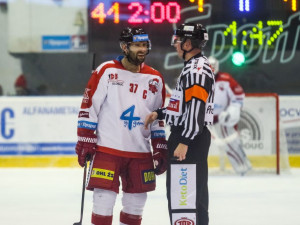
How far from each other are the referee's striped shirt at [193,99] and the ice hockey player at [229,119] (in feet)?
12.7

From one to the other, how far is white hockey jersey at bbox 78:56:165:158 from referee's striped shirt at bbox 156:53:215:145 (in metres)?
0.23

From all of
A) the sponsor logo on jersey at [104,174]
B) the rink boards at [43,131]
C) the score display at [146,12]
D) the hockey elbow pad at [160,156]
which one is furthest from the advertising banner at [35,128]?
the sponsor logo on jersey at [104,174]

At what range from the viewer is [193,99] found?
364cm

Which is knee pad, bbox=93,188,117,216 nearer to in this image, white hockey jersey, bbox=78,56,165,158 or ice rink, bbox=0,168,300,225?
white hockey jersey, bbox=78,56,165,158

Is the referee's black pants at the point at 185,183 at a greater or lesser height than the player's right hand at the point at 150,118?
lesser

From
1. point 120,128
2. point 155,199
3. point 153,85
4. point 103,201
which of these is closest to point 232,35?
point 155,199

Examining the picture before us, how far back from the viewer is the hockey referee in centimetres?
365

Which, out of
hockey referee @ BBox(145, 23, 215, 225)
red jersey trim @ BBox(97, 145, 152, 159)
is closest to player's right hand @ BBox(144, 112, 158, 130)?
hockey referee @ BBox(145, 23, 215, 225)

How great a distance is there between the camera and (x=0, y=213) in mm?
5277

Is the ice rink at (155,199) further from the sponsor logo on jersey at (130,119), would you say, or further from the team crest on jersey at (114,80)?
the team crest on jersey at (114,80)

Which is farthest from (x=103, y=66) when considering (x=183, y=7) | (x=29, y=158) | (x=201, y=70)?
(x=183, y=7)

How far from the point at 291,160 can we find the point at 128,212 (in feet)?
13.9

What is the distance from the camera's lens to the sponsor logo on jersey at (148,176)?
3.96 metres

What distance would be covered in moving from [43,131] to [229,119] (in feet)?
5.95
